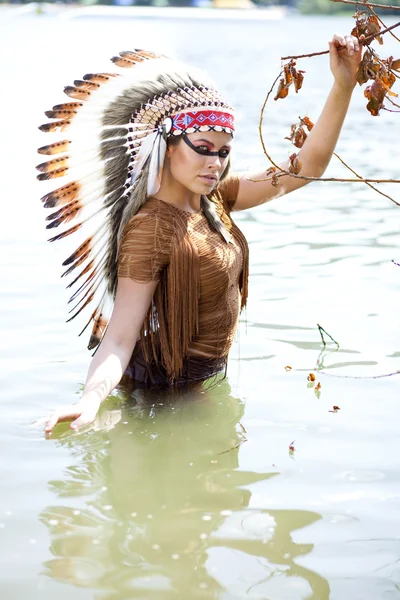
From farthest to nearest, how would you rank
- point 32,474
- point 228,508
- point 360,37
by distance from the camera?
point 32,474 < point 228,508 < point 360,37

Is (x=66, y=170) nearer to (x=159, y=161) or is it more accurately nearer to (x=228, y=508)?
(x=159, y=161)

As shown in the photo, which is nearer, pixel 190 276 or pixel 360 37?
pixel 360 37

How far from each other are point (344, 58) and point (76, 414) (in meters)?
1.52

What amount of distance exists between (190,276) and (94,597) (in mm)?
1357

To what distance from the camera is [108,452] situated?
3754 millimetres

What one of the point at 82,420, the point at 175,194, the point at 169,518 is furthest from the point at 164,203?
the point at 169,518

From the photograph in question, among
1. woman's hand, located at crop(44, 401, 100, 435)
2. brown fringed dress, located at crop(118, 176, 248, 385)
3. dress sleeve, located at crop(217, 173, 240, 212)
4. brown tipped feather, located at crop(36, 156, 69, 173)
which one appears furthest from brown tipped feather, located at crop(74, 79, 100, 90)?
woman's hand, located at crop(44, 401, 100, 435)

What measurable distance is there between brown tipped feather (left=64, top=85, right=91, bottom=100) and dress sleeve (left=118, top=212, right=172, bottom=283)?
0.50 metres

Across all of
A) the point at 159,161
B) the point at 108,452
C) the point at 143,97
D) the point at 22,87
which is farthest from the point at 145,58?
the point at 22,87

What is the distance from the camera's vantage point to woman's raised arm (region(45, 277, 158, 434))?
3533 mm

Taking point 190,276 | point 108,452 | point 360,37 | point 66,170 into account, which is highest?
point 360,37

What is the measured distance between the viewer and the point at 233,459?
370 centimetres

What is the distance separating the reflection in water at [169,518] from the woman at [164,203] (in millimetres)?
293

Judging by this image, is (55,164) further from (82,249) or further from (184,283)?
(184,283)
